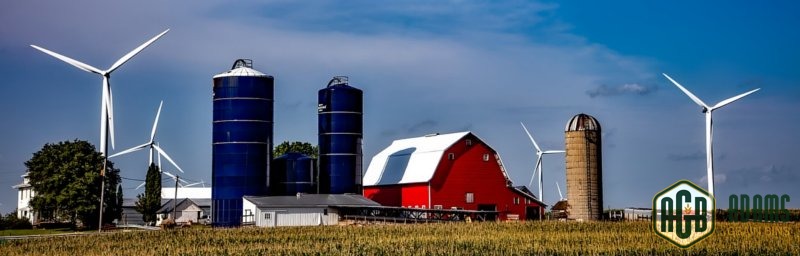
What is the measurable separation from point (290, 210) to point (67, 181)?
63.7 ft

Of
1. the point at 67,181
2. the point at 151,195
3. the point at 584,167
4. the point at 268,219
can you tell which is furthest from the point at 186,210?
the point at 584,167

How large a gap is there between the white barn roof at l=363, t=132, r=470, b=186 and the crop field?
735 inches

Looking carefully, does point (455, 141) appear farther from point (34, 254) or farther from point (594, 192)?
point (34, 254)

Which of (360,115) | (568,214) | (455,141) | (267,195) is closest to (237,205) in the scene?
(267,195)

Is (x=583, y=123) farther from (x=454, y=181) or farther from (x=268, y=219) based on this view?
(x=268, y=219)

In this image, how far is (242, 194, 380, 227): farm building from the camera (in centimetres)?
7469

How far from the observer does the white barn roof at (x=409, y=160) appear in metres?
84.3

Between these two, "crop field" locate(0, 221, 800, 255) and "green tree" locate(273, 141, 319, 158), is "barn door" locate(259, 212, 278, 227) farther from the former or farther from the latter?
"green tree" locate(273, 141, 319, 158)

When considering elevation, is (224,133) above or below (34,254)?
above

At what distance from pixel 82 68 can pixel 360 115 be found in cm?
2030

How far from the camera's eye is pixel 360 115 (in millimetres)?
83688

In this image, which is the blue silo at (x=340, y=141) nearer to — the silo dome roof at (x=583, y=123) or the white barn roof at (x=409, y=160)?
the white barn roof at (x=409, y=160)

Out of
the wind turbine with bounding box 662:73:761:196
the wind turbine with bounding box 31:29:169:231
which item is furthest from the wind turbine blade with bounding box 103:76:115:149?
the wind turbine with bounding box 662:73:761:196

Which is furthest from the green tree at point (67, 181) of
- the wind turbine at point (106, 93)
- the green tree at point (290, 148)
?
the green tree at point (290, 148)
